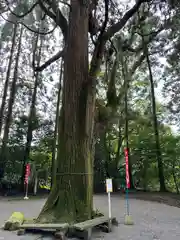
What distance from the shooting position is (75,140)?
4.38 metres

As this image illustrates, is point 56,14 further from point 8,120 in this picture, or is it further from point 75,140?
point 8,120

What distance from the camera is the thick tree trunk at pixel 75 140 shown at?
4.02m

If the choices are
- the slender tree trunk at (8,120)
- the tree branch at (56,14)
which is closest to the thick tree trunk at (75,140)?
the tree branch at (56,14)

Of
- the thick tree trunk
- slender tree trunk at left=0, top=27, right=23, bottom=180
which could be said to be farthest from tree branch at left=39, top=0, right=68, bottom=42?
slender tree trunk at left=0, top=27, right=23, bottom=180

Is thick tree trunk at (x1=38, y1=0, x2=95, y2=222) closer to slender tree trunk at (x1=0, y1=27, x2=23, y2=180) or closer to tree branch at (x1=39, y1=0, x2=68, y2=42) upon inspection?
tree branch at (x1=39, y1=0, x2=68, y2=42)

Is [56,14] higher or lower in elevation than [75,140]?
higher

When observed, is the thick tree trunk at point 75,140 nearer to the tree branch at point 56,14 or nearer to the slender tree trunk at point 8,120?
the tree branch at point 56,14

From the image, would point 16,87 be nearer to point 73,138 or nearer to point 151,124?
point 151,124

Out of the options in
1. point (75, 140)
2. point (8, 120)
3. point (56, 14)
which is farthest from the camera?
point (8, 120)

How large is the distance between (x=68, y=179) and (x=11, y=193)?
8.73 m

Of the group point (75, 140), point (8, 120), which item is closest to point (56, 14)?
point (75, 140)

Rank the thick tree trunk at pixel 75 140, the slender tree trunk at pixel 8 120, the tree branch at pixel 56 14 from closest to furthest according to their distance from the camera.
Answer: the thick tree trunk at pixel 75 140, the tree branch at pixel 56 14, the slender tree trunk at pixel 8 120

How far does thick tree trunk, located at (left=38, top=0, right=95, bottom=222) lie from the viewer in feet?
13.2

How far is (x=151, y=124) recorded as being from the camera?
44.5 feet
